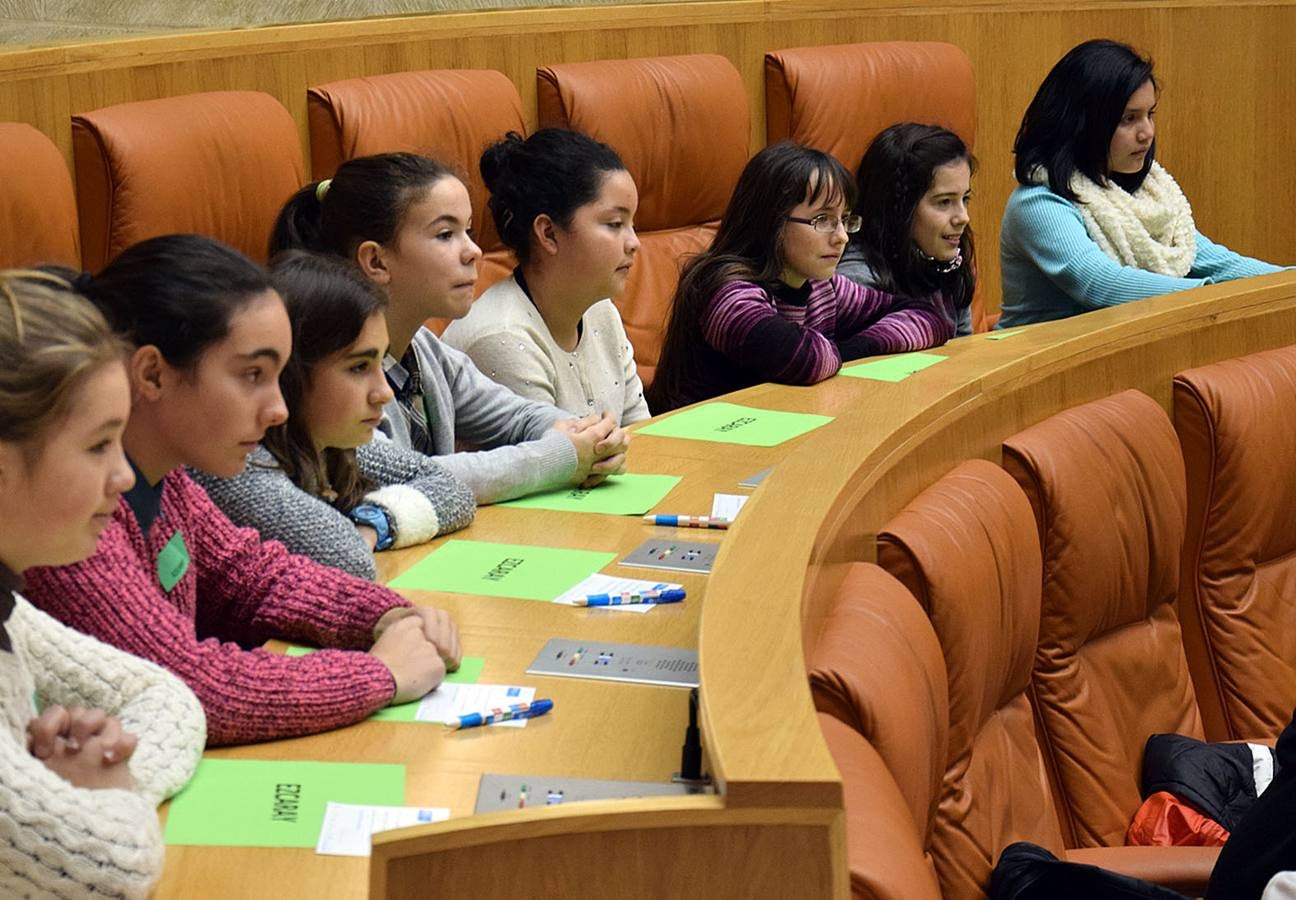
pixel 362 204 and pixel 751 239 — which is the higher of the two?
pixel 362 204

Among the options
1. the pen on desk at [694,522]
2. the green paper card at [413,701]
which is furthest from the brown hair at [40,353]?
the pen on desk at [694,522]

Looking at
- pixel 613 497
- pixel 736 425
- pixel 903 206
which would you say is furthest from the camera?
pixel 903 206

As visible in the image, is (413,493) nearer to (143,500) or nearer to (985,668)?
(143,500)

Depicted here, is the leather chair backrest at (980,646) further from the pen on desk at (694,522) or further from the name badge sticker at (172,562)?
the name badge sticker at (172,562)

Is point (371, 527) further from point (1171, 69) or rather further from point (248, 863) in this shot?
point (1171, 69)

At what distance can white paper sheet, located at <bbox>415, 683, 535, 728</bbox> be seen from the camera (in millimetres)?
→ 1553

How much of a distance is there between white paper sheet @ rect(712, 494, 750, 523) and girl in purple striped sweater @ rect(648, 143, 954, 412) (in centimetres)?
83

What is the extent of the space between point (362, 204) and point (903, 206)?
161cm

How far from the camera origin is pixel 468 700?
1585mm

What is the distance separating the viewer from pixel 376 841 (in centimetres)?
104

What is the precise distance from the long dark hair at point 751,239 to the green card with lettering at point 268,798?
1875 millimetres

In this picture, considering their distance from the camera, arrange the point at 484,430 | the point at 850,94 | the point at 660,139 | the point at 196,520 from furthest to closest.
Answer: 1. the point at 850,94
2. the point at 660,139
3. the point at 484,430
4. the point at 196,520

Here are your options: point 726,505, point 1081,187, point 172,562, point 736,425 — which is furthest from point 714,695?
point 1081,187

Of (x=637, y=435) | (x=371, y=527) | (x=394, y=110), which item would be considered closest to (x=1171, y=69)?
(x=394, y=110)
